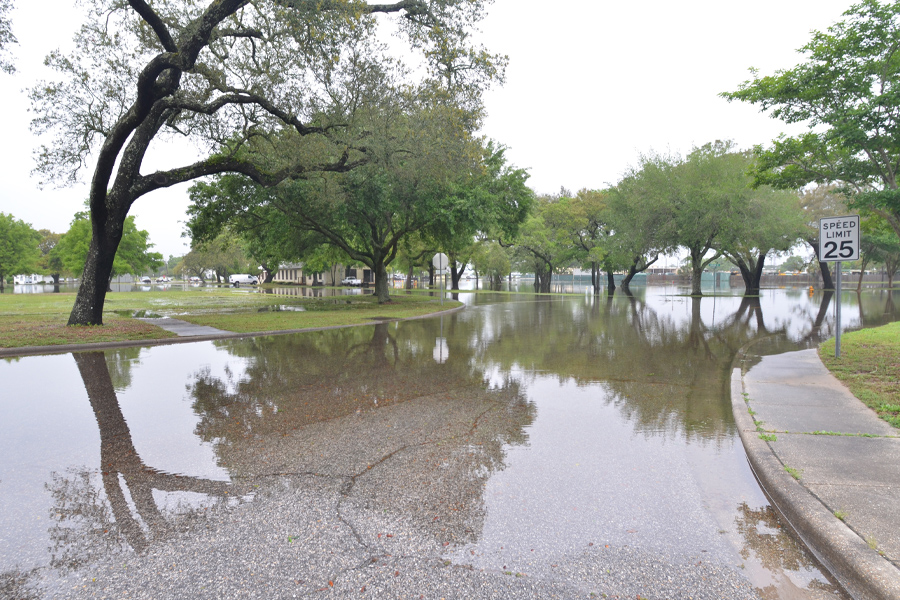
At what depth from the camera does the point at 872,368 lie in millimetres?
9102

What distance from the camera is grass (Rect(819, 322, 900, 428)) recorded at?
22.0ft

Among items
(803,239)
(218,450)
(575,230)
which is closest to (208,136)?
(218,450)

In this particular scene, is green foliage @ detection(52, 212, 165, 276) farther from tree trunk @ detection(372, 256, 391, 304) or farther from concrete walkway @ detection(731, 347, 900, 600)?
concrete walkway @ detection(731, 347, 900, 600)

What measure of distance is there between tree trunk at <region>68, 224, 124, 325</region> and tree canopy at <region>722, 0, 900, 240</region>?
2005cm

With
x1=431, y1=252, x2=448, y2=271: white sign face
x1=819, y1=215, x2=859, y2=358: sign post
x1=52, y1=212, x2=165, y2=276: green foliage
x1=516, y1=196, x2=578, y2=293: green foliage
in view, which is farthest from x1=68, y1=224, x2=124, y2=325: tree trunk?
x1=52, y1=212, x2=165, y2=276: green foliage

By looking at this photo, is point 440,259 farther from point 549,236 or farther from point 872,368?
point 549,236

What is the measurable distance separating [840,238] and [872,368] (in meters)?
2.64

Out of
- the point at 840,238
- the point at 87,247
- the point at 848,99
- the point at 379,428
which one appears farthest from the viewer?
the point at 87,247

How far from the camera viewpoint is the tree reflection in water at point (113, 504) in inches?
134

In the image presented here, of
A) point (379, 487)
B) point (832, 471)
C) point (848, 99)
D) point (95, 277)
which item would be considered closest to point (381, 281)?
point (95, 277)

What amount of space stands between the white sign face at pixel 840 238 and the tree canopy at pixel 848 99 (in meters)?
2.49

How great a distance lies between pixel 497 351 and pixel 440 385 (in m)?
4.16

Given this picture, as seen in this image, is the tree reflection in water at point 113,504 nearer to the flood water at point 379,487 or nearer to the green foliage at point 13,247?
the flood water at point 379,487

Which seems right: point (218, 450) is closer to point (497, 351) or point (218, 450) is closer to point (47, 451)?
point (47, 451)
